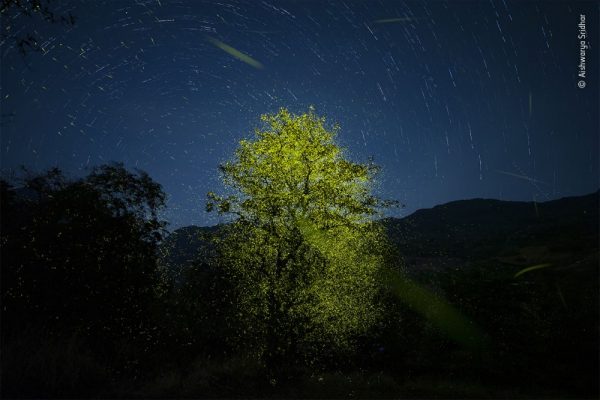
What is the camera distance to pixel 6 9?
7.54 metres

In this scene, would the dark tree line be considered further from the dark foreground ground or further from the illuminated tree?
the illuminated tree

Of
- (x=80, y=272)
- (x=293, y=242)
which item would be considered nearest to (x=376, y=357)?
(x=293, y=242)

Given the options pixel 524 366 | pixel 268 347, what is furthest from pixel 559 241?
pixel 268 347

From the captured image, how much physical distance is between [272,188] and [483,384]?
11.7 metres

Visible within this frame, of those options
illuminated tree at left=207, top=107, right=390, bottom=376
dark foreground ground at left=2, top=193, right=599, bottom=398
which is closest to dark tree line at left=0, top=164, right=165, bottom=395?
dark foreground ground at left=2, top=193, right=599, bottom=398

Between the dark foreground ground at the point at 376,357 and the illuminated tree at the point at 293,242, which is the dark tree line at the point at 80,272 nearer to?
the dark foreground ground at the point at 376,357

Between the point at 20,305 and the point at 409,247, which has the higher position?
the point at 409,247

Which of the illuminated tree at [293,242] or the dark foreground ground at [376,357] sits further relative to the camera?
the illuminated tree at [293,242]

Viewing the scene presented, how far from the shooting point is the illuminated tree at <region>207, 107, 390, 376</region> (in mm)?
14391

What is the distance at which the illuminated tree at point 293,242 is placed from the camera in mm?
14391

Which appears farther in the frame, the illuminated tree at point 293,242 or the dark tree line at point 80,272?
the illuminated tree at point 293,242

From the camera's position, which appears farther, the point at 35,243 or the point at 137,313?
the point at 137,313

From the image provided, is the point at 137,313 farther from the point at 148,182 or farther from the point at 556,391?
the point at 556,391

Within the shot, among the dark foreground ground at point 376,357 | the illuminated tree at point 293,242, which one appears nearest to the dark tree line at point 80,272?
the dark foreground ground at point 376,357
